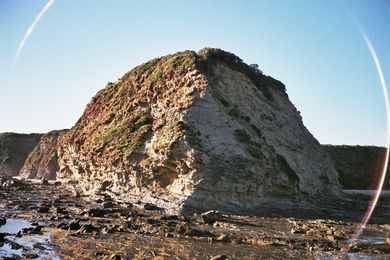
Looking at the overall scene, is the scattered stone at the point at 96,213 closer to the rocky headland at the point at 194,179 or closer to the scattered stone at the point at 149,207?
the rocky headland at the point at 194,179

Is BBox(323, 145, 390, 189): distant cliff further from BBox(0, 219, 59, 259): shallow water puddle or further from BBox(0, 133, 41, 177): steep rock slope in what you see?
BBox(0, 133, 41, 177): steep rock slope

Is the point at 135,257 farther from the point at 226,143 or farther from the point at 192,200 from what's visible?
the point at 226,143

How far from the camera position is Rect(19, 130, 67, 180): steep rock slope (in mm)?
81750

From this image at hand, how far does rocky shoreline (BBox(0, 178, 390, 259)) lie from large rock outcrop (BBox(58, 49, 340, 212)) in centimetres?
287

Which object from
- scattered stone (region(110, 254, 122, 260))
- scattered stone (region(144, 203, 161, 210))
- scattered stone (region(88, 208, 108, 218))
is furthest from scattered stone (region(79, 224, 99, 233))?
scattered stone (region(144, 203, 161, 210))

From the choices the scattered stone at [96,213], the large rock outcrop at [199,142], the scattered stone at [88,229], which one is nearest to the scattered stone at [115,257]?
the scattered stone at [88,229]

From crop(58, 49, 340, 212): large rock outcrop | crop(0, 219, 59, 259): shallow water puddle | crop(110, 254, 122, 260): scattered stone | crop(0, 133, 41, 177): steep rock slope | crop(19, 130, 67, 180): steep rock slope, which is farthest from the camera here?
crop(0, 133, 41, 177): steep rock slope

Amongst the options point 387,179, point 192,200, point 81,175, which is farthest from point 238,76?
point 387,179

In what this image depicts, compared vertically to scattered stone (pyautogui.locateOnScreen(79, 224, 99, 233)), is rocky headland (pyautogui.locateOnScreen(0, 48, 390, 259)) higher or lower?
higher

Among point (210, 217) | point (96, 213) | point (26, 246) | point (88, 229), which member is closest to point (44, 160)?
point (96, 213)

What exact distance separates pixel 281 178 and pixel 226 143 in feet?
18.0

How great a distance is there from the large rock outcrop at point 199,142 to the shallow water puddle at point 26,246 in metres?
11.6

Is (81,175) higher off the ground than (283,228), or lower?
higher

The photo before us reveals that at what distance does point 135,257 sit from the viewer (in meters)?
14.7
